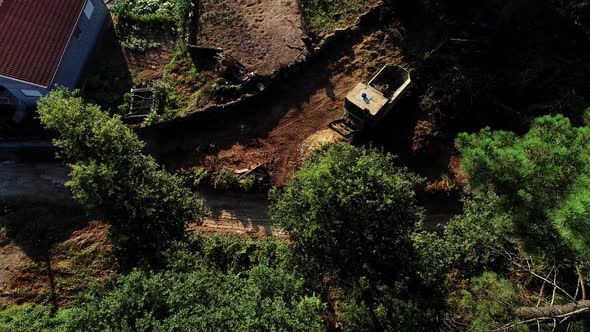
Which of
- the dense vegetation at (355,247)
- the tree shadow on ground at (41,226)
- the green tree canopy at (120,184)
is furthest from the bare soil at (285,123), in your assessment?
the tree shadow on ground at (41,226)

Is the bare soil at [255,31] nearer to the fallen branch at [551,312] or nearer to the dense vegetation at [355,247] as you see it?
the dense vegetation at [355,247]

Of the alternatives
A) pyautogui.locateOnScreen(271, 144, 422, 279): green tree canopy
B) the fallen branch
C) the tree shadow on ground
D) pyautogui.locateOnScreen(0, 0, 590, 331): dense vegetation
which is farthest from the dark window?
the fallen branch

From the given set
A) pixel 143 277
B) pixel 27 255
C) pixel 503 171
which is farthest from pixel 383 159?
pixel 27 255

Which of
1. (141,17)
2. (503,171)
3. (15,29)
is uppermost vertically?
(141,17)

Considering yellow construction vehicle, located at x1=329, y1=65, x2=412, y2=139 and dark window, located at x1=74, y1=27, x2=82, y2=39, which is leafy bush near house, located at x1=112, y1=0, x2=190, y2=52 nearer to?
dark window, located at x1=74, y1=27, x2=82, y2=39

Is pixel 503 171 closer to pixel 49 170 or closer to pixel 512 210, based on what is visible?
pixel 512 210

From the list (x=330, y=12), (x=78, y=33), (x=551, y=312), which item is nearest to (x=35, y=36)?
(x=78, y=33)
